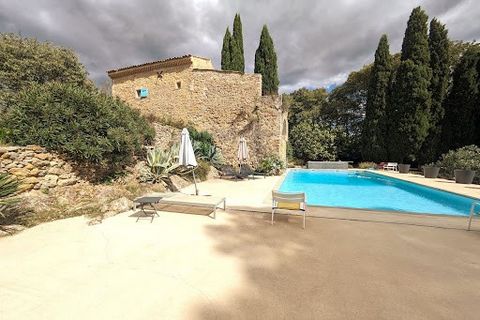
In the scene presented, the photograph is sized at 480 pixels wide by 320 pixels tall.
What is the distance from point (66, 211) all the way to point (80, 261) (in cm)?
296

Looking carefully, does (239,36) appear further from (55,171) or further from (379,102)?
(55,171)

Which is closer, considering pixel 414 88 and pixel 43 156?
→ pixel 43 156

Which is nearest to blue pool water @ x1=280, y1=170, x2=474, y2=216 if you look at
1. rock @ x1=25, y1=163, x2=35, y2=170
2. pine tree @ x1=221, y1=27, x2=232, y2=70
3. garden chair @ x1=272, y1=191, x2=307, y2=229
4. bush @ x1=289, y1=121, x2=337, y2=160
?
garden chair @ x1=272, y1=191, x2=307, y2=229

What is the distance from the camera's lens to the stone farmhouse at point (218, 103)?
16.0 m

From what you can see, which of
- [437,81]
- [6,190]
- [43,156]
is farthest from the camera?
[437,81]

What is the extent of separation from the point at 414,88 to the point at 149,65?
21.4m

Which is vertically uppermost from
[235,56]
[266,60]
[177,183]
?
[235,56]

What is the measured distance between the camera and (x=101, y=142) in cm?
680

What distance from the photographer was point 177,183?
30.9ft

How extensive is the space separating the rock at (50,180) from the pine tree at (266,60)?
57.5 ft

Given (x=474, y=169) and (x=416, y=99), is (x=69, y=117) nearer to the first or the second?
(x=474, y=169)

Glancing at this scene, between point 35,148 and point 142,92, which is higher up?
point 142,92

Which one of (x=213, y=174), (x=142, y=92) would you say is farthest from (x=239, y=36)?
(x=213, y=174)

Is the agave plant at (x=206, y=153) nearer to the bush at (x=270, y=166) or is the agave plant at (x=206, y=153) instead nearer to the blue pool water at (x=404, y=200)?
the bush at (x=270, y=166)
